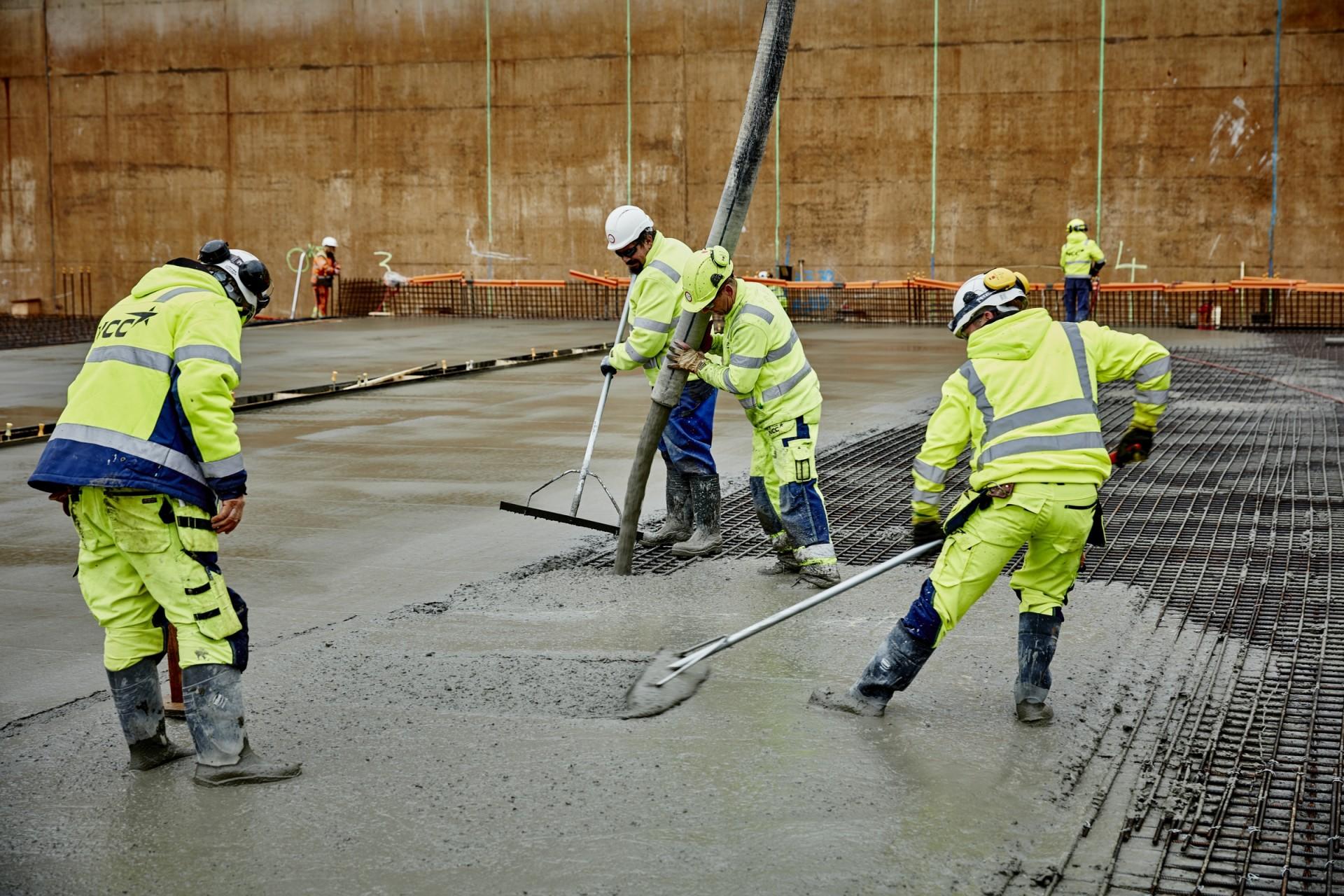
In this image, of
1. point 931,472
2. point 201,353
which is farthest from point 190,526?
point 931,472

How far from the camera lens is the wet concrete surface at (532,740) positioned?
155 inches

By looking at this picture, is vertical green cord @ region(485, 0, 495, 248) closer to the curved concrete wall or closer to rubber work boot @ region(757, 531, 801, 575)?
the curved concrete wall

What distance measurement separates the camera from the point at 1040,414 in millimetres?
4875

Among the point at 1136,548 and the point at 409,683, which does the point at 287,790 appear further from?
the point at 1136,548

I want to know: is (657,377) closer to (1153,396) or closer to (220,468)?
(1153,396)

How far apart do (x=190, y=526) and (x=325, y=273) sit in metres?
22.5

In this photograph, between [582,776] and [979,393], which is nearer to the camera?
[582,776]

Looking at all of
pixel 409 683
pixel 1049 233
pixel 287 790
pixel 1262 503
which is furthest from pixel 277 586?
pixel 1049 233

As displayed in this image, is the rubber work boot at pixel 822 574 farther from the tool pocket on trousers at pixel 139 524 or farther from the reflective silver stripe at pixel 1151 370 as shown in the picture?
the tool pocket on trousers at pixel 139 524

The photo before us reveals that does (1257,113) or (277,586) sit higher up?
(1257,113)

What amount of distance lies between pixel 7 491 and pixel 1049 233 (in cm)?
1862

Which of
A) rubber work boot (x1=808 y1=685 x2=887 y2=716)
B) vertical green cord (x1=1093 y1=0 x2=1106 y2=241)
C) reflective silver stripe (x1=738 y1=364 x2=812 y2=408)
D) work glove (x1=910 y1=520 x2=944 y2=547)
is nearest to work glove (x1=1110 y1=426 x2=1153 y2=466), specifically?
work glove (x1=910 y1=520 x2=944 y2=547)

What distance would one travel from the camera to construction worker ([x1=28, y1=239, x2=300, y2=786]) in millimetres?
4363

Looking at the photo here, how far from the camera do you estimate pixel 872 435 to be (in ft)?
39.5
